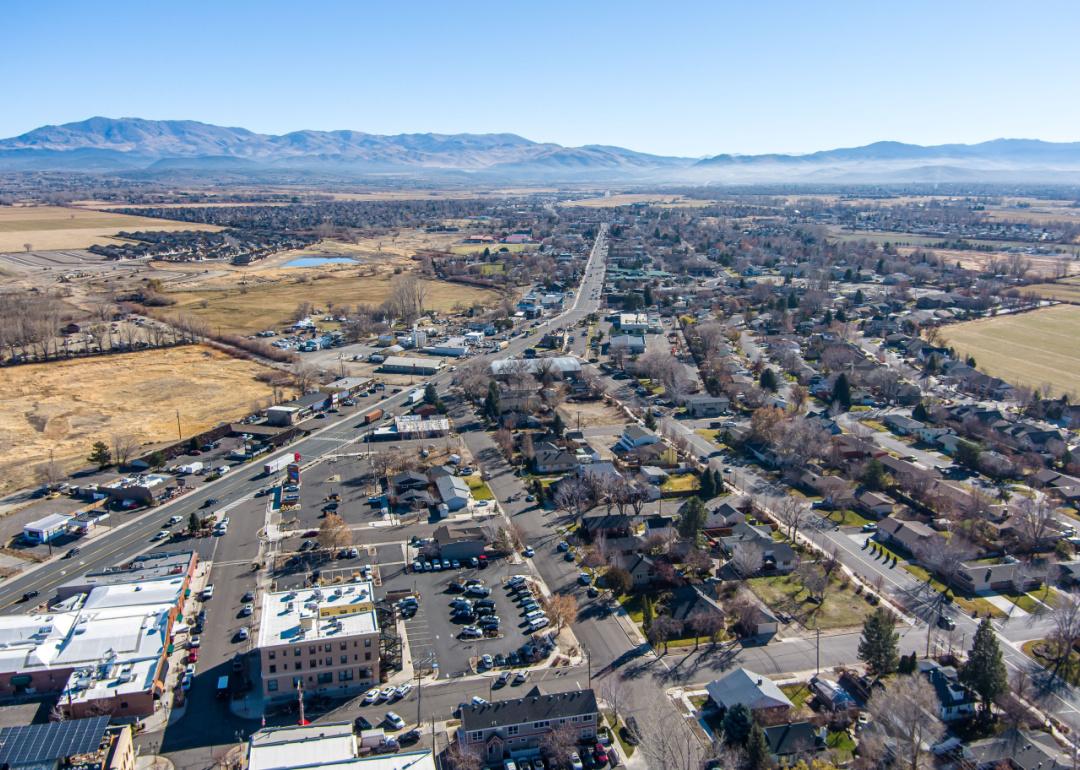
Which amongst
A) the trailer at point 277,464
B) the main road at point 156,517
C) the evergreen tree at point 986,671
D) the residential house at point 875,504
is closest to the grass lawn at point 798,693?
the evergreen tree at point 986,671

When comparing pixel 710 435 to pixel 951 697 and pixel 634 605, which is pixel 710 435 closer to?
pixel 634 605

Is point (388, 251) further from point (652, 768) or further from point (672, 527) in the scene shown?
point (652, 768)

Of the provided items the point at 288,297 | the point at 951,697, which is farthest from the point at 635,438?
the point at 288,297

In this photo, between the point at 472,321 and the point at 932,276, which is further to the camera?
the point at 932,276

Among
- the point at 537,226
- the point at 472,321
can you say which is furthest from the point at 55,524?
the point at 537,226

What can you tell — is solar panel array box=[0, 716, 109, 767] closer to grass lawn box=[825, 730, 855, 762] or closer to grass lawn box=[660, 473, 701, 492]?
grass lawn box=[825, 730, 855, 762]

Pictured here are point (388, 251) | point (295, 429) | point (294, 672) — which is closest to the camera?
point (294, 672)

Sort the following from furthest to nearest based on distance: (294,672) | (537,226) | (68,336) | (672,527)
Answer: (537,226), (68,336), (672,527), (294,672)
